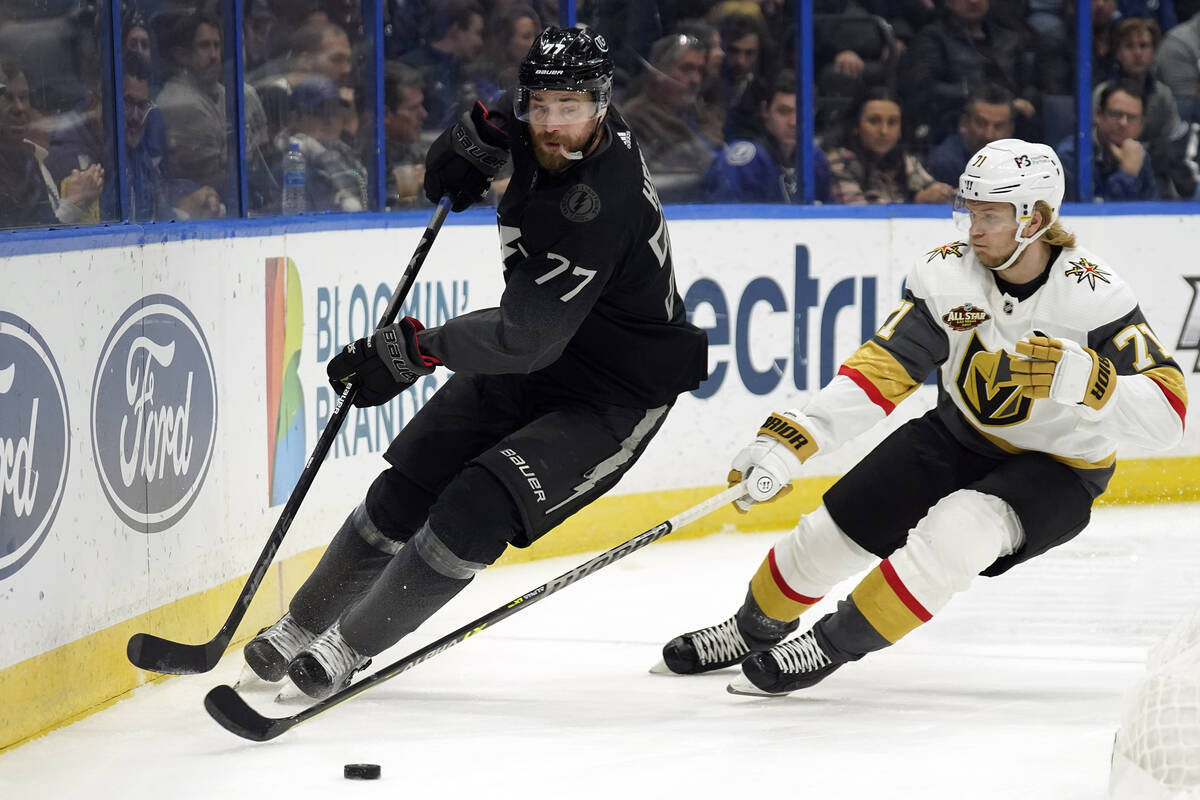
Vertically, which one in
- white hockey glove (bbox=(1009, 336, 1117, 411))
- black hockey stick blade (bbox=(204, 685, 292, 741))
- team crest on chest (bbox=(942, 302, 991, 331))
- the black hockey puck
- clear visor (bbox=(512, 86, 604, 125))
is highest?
clear visor (bbox=(512, 86, 604, 125))

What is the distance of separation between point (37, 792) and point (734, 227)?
315 cm

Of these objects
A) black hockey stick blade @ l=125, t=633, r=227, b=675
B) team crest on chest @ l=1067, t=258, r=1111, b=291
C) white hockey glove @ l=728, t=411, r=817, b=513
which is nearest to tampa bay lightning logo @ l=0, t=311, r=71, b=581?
black hockey stick blade @ l=125, t=633, r=227, b=675

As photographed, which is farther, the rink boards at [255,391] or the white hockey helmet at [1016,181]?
the white hockey helmet at [1016,181]

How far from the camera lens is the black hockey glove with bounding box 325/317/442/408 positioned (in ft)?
10.3

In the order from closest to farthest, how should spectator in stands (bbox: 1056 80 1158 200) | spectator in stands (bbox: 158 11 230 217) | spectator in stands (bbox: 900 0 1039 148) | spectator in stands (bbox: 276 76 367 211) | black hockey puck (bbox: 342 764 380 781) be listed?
black hockey puck (bbox: 342 764 380 781) → spectator in stands (bbox: 158 11 230 217) → spectator in stands (bbox: 276 76 367 211) → spectator in stands (bbox: 900 0 1039 148) → spectator in stands (bbox: 1056 80 1158 200)

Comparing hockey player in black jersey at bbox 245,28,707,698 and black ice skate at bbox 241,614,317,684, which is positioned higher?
hockey player in black jersey at bbox 245,28,707,698

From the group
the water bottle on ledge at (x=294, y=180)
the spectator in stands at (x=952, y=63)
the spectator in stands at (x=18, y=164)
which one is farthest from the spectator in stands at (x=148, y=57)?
the spectator in stands at (x=952, y=63)

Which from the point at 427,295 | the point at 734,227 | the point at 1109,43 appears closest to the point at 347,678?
the point at 427,295

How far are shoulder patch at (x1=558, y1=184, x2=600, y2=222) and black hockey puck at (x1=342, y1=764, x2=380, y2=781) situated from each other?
0.99m

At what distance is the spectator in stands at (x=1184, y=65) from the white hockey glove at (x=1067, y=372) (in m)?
3.47

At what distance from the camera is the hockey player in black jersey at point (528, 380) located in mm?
3045

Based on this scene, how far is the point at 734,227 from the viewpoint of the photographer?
17.6 ft

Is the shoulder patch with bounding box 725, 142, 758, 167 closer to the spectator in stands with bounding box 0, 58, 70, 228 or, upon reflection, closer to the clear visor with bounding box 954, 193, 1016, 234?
the clear visor with bounding box 954, 193, 1016, 234

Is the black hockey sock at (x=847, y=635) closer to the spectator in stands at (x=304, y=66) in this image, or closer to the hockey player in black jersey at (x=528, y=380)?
the hockey player in black jersey at (x=528, y=380)
